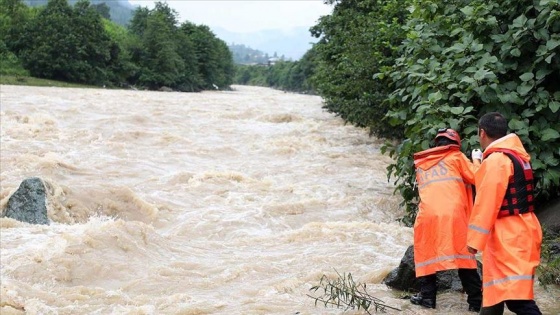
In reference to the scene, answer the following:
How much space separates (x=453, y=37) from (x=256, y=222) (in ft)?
14.6

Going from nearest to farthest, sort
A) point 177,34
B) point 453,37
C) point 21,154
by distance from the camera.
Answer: point 453,37, point 21,154, point 177,34

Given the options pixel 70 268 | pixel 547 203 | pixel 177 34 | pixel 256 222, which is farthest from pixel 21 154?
pixel 177 34

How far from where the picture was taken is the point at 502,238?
A: 390cm

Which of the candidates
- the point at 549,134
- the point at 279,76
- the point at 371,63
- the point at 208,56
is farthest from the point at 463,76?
the point at 279,76

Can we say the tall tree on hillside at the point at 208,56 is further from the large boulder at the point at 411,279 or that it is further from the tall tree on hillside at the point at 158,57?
the large boulder at the point at 411,279

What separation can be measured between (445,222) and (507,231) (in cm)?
101

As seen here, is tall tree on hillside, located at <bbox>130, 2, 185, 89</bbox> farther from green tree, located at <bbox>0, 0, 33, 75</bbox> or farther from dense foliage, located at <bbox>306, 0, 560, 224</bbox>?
dense foliage, located at <bbox>306, 0, 560, 224</bbox>

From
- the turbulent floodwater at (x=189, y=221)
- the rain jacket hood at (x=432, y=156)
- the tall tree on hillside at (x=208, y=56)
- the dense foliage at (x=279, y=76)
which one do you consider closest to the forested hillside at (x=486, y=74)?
the rain jacket hood at (x=432, y=156)

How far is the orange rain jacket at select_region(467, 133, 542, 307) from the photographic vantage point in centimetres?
382

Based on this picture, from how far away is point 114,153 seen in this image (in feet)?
50.9

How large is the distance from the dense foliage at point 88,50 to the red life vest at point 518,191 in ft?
155

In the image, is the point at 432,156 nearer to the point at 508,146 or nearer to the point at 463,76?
the point at 508,146

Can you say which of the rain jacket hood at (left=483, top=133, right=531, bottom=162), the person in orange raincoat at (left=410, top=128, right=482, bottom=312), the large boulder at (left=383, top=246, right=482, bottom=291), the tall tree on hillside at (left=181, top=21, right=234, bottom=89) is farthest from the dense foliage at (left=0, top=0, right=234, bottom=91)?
the rain jacket hood at (left=483, top=133, right=531, bottom=162)

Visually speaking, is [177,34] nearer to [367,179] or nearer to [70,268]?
[367,179]
